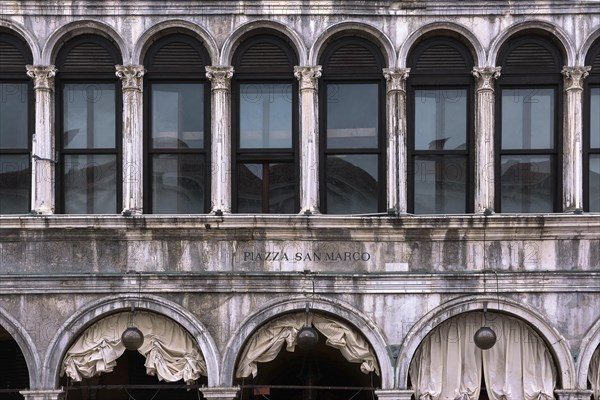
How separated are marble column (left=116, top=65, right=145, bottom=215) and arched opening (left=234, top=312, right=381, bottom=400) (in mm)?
3088

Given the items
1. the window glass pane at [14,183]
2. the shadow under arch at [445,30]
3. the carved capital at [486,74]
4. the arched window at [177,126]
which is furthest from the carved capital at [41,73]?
the carved capital at [486,74]

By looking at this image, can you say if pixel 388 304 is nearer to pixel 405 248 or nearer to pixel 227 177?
pixel 405 248

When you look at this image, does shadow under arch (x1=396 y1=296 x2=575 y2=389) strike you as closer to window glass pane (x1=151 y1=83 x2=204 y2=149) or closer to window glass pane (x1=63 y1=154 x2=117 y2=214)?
window glass pane (x1=151 y1=83 x2=204 y2=149)

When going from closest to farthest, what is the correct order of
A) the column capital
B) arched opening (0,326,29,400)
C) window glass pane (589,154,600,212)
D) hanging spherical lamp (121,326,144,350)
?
hanging spherical lamp (121,326,144,350), the column capital, window glass pane (589,154,600,212), arched opening (0,326,29,400)

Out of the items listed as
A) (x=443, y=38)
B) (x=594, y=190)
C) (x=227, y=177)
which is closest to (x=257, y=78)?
(x=227, y=177)

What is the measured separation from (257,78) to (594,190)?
608cm

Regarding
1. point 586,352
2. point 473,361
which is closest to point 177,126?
point 473,361

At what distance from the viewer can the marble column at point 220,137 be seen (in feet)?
67.1

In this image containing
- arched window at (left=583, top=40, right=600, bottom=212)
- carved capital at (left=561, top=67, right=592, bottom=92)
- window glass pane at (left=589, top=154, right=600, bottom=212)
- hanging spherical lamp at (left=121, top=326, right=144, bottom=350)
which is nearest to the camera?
hanging spherical lamp at (left=121, top=326, right=144, bottom=350)

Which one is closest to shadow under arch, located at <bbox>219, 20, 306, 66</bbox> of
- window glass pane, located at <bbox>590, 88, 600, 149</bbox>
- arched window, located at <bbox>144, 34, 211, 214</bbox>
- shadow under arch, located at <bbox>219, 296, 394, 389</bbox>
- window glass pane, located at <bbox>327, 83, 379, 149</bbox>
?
arched window, located at <bbox>144, 34, 211, 214</bbox>

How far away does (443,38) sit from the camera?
20953 mm

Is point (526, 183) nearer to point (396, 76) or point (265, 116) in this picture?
point (396, 76)

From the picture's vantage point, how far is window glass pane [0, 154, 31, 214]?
20844mm

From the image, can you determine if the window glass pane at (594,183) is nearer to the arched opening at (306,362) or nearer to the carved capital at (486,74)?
the carved capital at (486,74)
